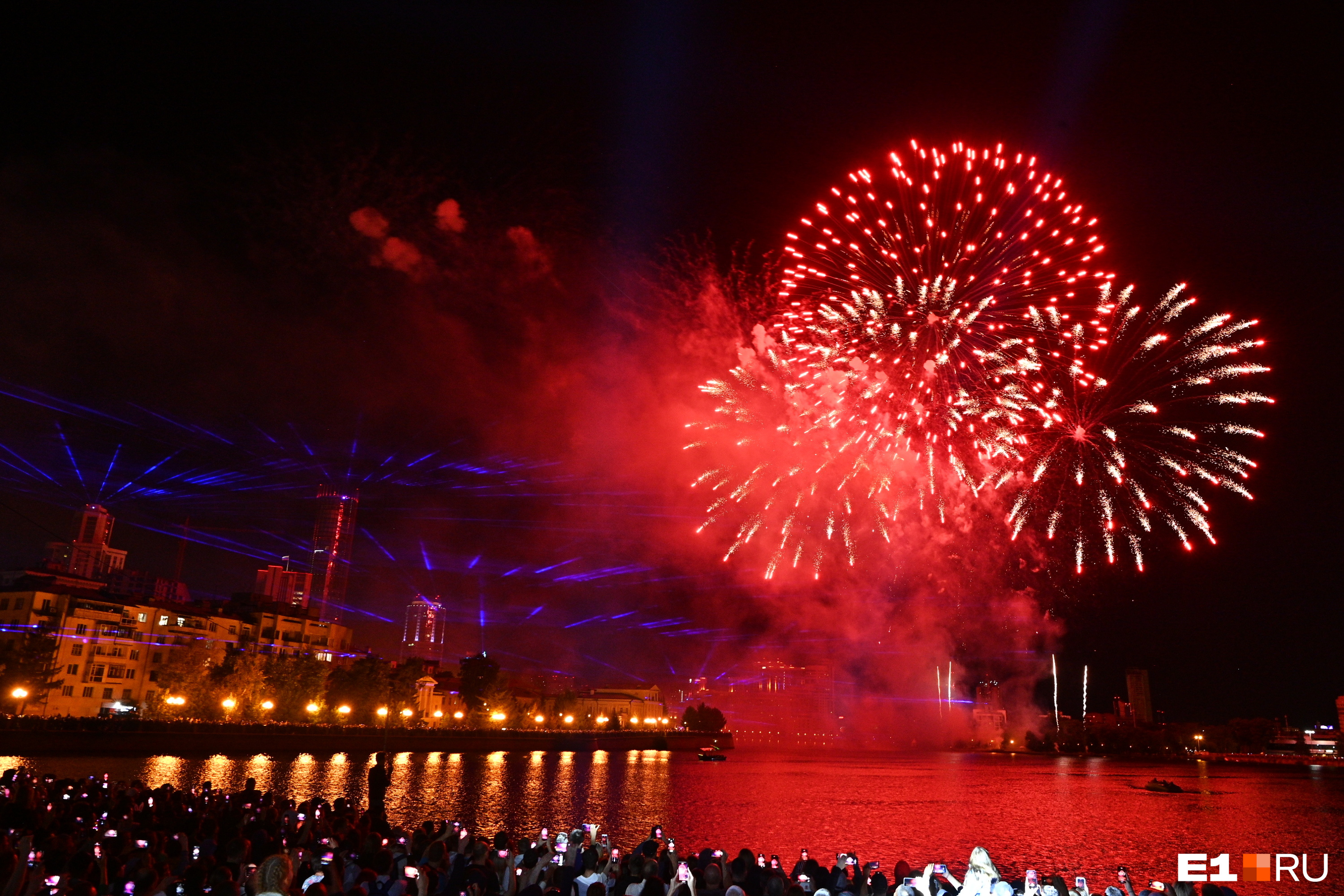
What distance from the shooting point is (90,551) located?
14500cm

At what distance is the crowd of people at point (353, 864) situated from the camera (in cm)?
1028

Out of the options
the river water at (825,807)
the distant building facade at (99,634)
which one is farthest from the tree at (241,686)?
the river water at (825,807)

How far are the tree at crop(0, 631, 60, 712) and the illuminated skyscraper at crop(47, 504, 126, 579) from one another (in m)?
79.6

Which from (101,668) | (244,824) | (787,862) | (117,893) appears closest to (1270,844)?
(787,862)

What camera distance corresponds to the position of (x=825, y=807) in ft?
170

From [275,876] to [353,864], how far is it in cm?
604

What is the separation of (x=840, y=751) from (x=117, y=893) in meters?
175

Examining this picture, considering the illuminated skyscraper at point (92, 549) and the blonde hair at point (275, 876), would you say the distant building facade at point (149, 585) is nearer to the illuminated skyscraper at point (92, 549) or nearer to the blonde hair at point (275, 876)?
the illuminated skyscraper at point (92, 549)

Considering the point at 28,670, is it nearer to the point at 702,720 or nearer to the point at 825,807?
the point at 825,807

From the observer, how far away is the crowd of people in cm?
1028

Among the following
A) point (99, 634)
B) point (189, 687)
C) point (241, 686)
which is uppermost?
point (99, 634)

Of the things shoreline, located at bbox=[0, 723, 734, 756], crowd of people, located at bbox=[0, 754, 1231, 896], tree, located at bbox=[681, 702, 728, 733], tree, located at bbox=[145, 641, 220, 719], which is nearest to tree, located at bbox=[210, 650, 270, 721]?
tree, located at bbox=[145, 641, 220, 719]

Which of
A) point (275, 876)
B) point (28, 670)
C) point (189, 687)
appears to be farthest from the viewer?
point (189, 687)

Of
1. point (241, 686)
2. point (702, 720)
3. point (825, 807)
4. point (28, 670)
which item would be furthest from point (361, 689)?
point (702, 720)
